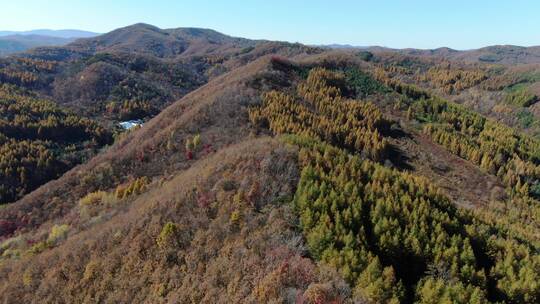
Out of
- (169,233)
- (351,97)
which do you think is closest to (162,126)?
(351,97)

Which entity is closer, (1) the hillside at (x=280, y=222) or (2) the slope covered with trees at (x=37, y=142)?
(1) the hillside at (x=280, y=222)

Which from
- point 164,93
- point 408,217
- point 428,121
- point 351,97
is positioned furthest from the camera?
point 164,93

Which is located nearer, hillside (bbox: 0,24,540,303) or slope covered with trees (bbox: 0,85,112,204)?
hillside (bbox: 0,24,540,303)

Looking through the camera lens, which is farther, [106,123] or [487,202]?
[106,123]

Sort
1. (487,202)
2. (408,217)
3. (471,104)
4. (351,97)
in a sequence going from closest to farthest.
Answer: (408,217), (487,202), (351,97), (471,104)

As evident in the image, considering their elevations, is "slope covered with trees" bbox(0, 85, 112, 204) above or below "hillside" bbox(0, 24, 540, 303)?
below

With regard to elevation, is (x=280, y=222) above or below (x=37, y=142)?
above

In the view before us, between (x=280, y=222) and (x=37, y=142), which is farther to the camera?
(x=37, y=142)

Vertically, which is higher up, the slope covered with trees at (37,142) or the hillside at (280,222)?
the hillside at (280,222)

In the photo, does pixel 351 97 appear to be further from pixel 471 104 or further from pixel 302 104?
pixel 471 104

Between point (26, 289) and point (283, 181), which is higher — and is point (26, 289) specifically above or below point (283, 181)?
below

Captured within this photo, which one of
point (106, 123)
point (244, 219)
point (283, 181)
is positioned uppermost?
point (283, 181)
